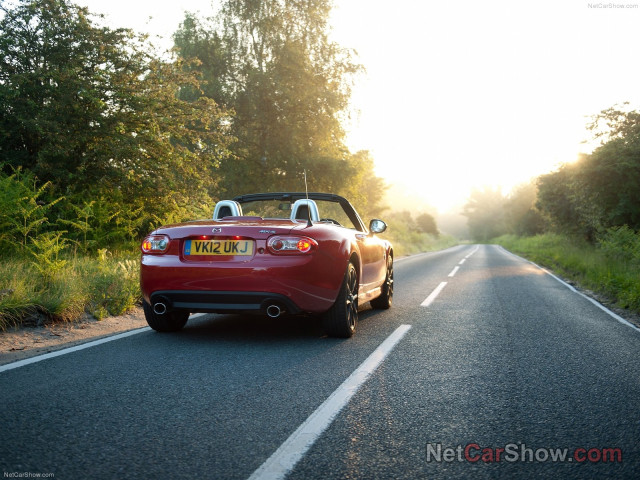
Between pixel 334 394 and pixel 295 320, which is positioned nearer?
pixel 334 394

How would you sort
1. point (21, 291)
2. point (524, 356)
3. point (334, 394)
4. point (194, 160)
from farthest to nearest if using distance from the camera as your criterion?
point (194, 160), point (21, 291), point (524, 356), point (334, 394)

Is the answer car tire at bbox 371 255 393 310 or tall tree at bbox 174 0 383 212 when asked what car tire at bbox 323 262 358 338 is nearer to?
car tire at bbox 371 255 393 310

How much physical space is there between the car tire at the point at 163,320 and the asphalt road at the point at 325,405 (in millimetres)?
171

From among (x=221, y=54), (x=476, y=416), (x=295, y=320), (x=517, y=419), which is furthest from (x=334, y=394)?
(x=221, y=54)

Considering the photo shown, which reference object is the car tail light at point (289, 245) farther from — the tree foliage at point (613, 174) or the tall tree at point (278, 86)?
the tall tree at point (278, 86)

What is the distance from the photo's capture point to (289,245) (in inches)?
192

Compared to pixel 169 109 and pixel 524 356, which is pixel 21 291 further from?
pixel 169 109

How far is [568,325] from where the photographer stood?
21.8 feet

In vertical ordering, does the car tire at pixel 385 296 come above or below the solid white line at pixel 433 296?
above

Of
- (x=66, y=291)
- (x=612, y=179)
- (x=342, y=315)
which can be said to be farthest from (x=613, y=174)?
(x=66, y=291)

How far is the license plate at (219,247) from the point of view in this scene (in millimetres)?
4883

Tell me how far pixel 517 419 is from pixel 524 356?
1.84 metres

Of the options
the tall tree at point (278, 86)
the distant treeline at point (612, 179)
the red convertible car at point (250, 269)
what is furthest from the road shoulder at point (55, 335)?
the tall tree at point (278, 86)

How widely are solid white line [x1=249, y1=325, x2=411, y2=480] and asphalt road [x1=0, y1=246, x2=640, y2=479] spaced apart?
0.05 feet
